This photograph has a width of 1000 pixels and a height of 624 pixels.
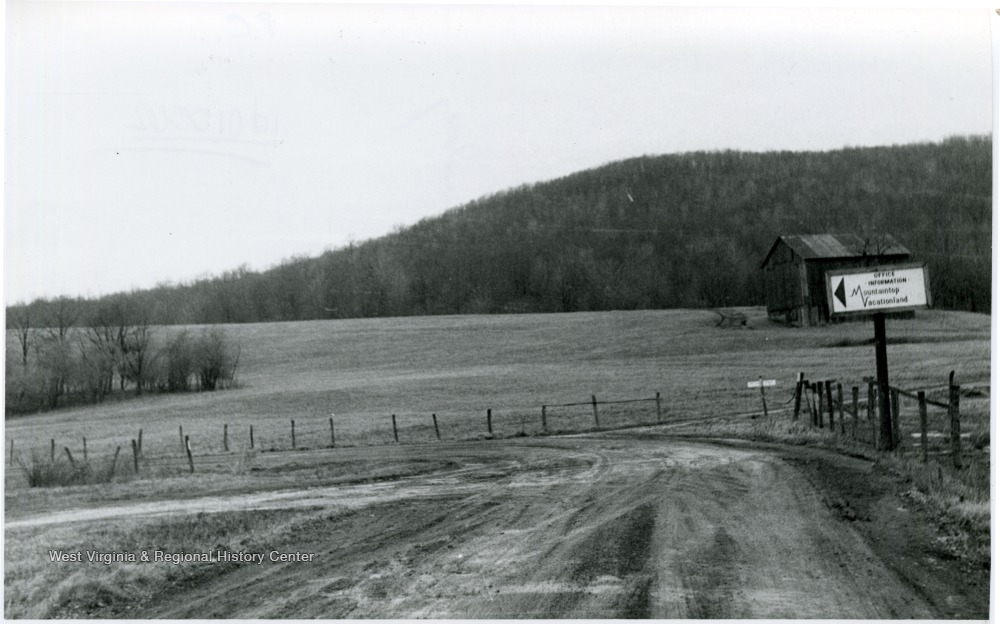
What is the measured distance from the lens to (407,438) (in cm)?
548

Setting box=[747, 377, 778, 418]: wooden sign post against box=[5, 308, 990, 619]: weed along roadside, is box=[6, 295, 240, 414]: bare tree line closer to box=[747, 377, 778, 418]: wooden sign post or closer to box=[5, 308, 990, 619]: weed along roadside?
box=[5, 308, 990, 619]: weed along roadside

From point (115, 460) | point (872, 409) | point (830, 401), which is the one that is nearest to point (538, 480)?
point (830, 401)

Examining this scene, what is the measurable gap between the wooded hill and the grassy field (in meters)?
0.17

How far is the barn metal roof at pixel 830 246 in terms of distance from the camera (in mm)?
5410

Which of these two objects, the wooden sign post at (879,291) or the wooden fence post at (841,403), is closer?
the wooden sign post at (879,291)

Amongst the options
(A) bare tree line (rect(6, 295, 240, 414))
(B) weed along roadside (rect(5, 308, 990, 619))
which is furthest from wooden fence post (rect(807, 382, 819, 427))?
(A) bare tree line (rect(6, 295, 240, 414))

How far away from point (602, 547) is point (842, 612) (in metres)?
1.57

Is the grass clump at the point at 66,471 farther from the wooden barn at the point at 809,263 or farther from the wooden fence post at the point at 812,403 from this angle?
the wooden fence post at the point at 812,403

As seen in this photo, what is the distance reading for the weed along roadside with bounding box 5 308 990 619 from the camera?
4.69 metres

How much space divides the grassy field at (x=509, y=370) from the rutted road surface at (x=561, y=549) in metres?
0.32

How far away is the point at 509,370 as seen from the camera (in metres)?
5.55

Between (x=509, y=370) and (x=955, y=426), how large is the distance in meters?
3.26

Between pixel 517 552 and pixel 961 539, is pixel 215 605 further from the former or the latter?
pixel 961 539

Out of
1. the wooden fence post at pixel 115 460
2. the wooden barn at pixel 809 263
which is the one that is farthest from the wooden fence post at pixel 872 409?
the wooden fence post at pixel 115 460
